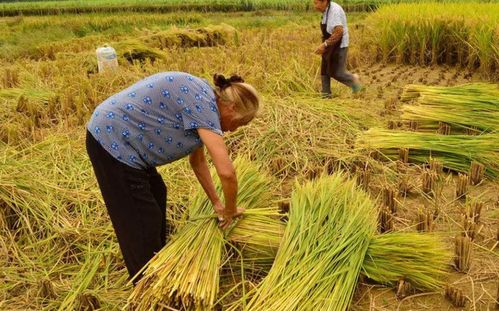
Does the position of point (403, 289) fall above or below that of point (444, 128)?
below

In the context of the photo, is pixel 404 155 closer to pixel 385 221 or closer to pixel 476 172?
pixel 476 172

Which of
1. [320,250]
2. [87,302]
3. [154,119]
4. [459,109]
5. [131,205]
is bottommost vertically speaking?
[87,302]

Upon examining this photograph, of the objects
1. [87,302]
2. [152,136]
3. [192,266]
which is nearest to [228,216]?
[192,266]

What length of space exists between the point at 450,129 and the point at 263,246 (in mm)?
2330

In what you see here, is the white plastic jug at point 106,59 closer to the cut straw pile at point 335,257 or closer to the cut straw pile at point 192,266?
the cut straw pile at point 192,266

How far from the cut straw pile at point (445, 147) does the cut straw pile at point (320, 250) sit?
1.18 metres

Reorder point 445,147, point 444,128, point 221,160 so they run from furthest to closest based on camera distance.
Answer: point 444,128
point 445,147
point 221,160

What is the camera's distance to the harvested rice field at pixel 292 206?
2201 millimetres

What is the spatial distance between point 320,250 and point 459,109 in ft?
8.17

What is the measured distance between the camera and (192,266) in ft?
6.94

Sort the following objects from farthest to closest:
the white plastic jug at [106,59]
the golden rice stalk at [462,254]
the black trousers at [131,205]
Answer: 1. the white plastic jug at [106,59]
2. the golden rice stalk at [462,254]
3. the black trousers at [131,205]

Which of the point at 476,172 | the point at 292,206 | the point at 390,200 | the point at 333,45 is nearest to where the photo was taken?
the point at 292,206

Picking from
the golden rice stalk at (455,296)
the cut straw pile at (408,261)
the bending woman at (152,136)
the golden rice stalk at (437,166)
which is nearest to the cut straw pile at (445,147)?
the golden rice stalk at (437,166)

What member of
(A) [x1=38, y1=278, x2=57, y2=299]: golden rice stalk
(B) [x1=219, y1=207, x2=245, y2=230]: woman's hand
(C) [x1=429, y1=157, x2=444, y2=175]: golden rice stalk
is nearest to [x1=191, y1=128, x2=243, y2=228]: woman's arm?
(B) [x1=219, y1=207, x2=245, y2=230]: woman's hand
